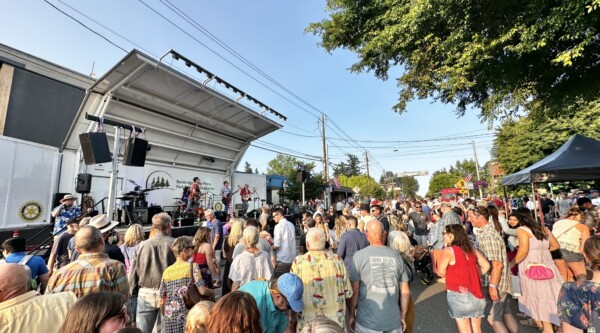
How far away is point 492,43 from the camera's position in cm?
404

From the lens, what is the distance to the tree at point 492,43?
3.70 meters

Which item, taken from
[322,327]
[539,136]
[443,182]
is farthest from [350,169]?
[322,327]

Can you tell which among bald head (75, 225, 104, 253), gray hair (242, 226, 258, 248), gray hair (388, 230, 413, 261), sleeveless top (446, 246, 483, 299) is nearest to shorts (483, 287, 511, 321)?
sleeveless top (446, 246, 483, 299)

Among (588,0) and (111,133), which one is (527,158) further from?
(111,133)

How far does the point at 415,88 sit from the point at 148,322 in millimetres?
7643

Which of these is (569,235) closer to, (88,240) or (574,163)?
(574,163)

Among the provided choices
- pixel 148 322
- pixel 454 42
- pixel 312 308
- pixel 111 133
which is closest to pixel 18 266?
pixel 148 322

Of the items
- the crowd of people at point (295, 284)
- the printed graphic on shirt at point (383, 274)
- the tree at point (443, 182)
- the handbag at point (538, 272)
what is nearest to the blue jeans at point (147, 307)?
the crowd of people at point (295, 284)

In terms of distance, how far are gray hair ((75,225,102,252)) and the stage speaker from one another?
16.3 ft

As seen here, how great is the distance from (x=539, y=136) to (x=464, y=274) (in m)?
24.9

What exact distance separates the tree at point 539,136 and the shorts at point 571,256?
16.6 meters

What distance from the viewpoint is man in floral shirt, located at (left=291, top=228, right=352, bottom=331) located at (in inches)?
92.8

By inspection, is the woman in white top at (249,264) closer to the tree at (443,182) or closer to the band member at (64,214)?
the band member at (64,214)

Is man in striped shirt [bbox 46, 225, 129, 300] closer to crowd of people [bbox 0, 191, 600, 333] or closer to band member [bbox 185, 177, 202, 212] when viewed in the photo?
crowd of people [bbox 0, 191, 600, 333]
